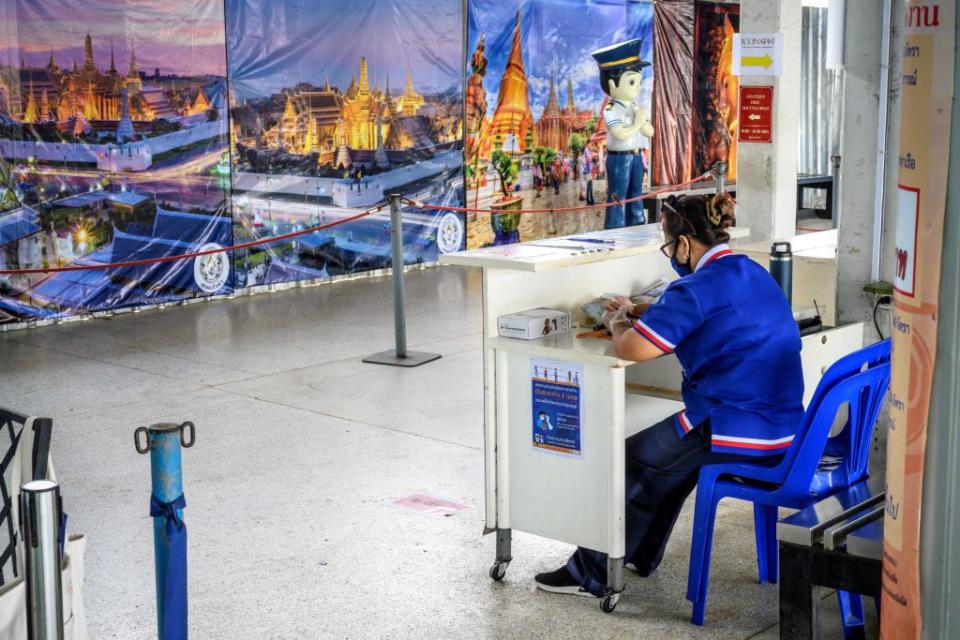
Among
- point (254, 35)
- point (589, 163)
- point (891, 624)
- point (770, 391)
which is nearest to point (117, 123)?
point (254, 35)

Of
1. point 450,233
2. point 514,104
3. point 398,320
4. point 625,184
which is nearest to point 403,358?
point 398,320

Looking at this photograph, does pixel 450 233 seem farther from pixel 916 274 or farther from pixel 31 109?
pixel 916 274


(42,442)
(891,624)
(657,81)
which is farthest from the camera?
(657,81)

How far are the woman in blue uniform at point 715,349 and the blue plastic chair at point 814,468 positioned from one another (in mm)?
76

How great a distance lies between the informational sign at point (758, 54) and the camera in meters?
7.09

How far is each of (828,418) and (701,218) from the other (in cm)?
74

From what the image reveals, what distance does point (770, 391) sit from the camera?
380 cm

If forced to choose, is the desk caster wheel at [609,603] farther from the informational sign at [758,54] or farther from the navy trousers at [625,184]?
the navy trousers at [625,184]

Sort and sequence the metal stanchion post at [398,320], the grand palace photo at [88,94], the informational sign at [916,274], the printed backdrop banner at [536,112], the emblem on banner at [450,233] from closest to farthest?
1. the informational sign at [916,274]
2. the metal stanchion post at [398,320]
3. the grand palace photo at [88,94]
4. the emblem on banner at [450,233]
5. the printed backdrop banner at [536,112]

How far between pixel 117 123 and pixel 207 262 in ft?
4.44

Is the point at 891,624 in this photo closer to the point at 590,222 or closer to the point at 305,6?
the point at 305,6

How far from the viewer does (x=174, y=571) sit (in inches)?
123

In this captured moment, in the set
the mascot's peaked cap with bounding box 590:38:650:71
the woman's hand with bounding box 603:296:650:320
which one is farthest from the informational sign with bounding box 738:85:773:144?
the mascot's peaked cap with bounding box 590:38:650:71

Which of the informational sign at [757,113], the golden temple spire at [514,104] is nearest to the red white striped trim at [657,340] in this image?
the informational sign at [757,113]
